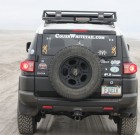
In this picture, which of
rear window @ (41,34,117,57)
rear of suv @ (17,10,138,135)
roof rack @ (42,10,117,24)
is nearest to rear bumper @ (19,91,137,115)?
rear of suv @ (17,10,138,135)

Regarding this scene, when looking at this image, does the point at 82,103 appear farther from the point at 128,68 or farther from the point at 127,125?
the point at 127,125

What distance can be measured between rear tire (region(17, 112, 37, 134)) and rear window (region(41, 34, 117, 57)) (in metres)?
1.15

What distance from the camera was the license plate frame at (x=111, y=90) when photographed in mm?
6999

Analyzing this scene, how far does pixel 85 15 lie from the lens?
902 cm

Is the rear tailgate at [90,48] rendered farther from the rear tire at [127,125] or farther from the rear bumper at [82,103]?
the rear tire at [127,125]

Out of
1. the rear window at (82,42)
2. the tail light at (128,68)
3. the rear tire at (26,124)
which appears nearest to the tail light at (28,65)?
the rear window at (82,42)

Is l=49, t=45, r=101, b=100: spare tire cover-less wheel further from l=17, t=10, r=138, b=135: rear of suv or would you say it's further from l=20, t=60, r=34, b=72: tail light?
l=20, t=60, r=34, b=72: tail light

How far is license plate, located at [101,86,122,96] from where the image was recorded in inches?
276

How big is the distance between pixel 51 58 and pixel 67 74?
0.39 meters

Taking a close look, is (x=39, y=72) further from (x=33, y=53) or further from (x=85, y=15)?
(x=85, y=15)

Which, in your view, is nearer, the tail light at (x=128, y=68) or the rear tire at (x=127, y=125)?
the tail light at (x=128, y=68)

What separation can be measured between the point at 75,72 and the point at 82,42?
2.06 ft

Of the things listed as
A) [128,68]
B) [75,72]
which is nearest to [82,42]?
[75,72]

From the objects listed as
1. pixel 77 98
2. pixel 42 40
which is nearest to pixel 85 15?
pixel 42 40
